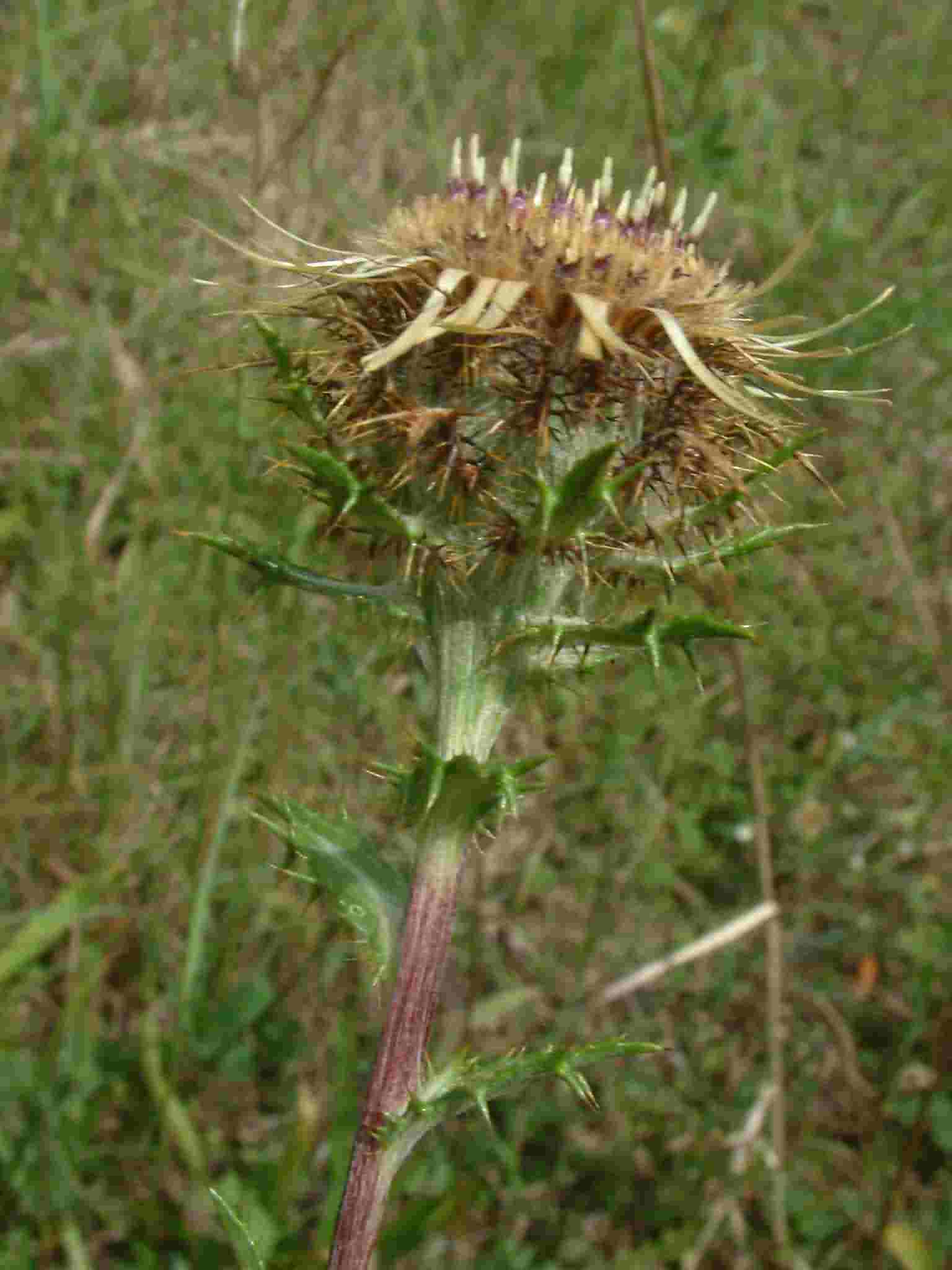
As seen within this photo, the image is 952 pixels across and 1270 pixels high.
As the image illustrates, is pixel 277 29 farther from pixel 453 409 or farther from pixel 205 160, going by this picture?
pixel 453 409

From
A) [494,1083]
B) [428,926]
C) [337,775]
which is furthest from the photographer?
[337,775]

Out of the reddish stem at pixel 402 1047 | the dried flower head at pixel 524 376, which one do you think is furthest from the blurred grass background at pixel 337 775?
the dried flower head at pixel 524 376

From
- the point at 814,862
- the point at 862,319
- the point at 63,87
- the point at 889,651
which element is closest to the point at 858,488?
the point at 889,651

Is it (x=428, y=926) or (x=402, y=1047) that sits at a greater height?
(x=428, y=926)

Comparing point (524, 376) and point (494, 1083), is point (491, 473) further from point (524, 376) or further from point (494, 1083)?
point (494, 1083)

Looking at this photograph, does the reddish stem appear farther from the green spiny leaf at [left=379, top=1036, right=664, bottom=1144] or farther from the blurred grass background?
the blurred grass background

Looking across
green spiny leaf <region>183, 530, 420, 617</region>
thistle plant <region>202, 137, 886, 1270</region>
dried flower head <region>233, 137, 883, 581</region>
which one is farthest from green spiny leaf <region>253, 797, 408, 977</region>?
dried flower head <region>233, 137, 883, 581</region>

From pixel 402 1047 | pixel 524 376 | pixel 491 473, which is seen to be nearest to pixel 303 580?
pixel 491 473
